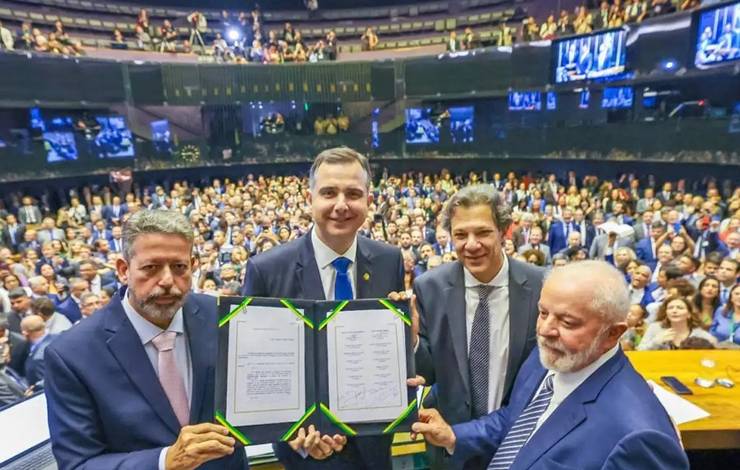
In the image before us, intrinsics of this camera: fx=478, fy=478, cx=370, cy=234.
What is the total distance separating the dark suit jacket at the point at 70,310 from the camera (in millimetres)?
5709

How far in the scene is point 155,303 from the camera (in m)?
1.79

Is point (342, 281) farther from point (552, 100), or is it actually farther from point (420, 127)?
point (420, 127)

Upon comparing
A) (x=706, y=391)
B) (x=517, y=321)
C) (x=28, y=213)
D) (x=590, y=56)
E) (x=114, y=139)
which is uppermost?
(x=590, y=56)

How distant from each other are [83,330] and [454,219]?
1.63m

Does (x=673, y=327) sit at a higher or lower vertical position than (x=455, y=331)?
lower

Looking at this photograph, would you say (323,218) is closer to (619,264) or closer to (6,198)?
(619,264)

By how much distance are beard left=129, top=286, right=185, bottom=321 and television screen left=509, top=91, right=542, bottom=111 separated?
1801 centimetres

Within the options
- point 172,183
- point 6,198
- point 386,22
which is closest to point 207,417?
point 6,198

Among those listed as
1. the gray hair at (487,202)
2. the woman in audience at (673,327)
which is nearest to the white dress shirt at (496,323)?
the gray hair at (487,202)

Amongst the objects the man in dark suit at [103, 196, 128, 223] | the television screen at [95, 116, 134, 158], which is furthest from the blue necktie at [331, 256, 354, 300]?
the television screen at [95, 116, 134, 158]

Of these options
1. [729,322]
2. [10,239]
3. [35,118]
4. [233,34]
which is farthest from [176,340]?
[233,34]

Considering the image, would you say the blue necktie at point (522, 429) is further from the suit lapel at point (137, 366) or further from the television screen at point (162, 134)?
the television screen at point (162, 134)

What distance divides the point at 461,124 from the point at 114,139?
1316cm

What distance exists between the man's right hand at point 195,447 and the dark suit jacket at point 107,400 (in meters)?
0.08
